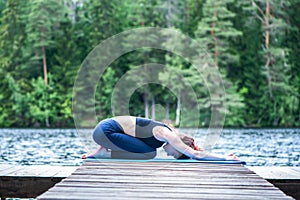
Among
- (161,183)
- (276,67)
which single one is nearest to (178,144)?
(161,183)

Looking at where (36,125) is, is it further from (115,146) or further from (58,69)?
(115,146)

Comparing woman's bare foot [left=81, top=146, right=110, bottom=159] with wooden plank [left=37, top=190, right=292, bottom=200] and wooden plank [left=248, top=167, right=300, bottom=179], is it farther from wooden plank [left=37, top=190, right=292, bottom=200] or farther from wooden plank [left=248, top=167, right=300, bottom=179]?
wooden plank [left=37, top=190, right=292, bottom=200]

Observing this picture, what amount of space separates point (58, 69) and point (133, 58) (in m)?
4.89


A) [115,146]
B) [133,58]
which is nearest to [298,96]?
[133,58]

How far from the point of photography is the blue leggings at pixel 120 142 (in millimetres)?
4762

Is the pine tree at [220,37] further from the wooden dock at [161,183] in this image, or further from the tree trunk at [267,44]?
the wooden dock at [161,183]

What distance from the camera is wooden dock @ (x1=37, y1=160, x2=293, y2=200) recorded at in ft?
9.57

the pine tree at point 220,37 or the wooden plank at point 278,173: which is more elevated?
the pine tree at point 220,37

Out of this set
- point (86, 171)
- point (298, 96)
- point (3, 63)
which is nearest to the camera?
point (86, 171)

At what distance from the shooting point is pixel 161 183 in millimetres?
3348

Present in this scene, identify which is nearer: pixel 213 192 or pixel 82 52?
pixel 213 192

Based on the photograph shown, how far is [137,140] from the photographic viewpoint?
4754 mm

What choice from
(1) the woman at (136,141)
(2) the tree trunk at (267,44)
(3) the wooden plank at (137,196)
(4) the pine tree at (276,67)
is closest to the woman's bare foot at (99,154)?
(1) the woman at (136,141)

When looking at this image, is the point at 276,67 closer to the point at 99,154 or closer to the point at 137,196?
the point at 99,154
